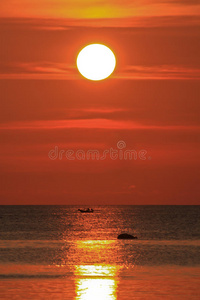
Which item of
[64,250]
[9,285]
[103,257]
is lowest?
[9,285]

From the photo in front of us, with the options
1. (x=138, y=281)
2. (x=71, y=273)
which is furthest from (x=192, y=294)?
(x=71, y=273)

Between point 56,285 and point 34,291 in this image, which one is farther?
point 56,285


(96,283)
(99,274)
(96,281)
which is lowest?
(96,283)

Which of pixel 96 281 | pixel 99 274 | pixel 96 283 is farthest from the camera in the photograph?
pixel 99 274

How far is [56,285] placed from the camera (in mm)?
47250

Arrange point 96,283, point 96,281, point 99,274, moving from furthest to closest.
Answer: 1. point 99,274
2. point 96,281
3. point 96,283

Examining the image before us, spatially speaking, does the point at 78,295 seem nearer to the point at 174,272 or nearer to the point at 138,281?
the point at 138,281

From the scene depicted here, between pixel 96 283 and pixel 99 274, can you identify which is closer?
pixel 96 283

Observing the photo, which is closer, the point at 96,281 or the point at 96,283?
the point at 96,283

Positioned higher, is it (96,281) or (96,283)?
(96,281)

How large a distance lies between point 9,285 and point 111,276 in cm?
1046

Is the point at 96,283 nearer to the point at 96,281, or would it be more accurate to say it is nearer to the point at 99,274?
the point at 96,281

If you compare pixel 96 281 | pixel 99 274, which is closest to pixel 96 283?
pixel 96 281

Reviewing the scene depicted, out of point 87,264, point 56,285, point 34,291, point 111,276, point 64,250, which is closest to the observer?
point 34,291
